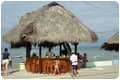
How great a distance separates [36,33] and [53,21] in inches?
57.5

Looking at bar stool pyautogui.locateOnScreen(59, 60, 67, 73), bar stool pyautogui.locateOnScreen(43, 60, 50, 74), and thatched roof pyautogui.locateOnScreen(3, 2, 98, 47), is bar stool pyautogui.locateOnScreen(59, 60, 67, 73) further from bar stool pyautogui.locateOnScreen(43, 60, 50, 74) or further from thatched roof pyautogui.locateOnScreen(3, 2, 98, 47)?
thatched roof pyautogui.locateOnScreen(3, 2, 98, 47)

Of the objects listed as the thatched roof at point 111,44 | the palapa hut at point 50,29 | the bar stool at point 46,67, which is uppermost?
the palapa hut at point 50,29

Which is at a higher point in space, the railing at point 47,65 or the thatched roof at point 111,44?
the thatched roof at point 111,44

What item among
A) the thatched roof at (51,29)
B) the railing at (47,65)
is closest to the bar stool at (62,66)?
the railing at (47,65)

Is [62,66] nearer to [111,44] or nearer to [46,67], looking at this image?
[46,67]

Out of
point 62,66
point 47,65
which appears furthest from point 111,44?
point 47,65

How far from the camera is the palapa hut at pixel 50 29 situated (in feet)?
42.3

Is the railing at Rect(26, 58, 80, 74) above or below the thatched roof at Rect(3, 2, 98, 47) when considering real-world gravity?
below

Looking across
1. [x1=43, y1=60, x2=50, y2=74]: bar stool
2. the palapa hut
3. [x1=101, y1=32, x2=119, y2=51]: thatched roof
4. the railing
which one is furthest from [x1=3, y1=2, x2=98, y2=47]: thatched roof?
[x1=101, y1=32, x2=119, y2=51]: thatched roof

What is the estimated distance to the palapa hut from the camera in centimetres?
1291

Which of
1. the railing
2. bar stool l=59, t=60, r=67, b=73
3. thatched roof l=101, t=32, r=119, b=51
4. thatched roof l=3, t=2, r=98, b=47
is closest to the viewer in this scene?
thatched roof l=3, t=2, r=98, b=47

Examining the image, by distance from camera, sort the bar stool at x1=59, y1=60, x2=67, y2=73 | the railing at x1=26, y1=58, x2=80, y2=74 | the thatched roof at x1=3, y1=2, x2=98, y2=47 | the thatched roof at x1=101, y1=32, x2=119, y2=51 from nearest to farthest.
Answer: the thatched roof at x1=3, y1=2, x2=98, y2=47
the railing at x1=26, y1=58, x2=80, y2=74
the bar stool at x1=59, y1=60, x2=67, y2=73
the thatched roof at x1=101, y1=32, x2=119, y2=51

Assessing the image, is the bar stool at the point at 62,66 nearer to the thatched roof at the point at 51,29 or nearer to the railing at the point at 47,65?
the railing at the point at 47,65

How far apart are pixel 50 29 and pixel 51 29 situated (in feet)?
0.19
